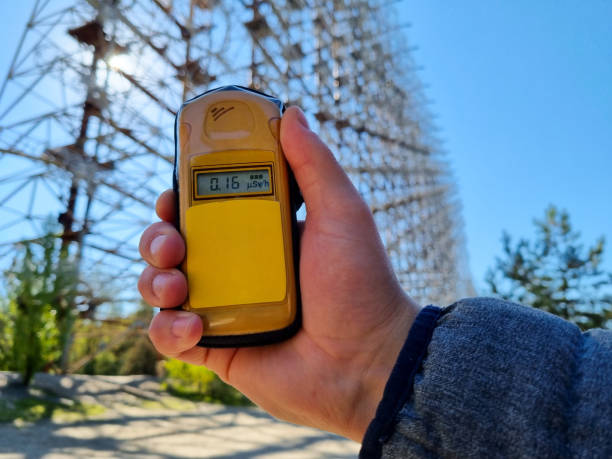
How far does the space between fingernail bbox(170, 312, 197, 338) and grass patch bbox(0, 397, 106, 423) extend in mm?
3071

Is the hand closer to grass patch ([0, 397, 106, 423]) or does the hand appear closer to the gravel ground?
the gravel ground

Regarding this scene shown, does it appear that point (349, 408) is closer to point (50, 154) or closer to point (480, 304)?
point (480, 304)

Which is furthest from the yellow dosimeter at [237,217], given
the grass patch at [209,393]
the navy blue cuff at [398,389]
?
the grass patch at [209,393]

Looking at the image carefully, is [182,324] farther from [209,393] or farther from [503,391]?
[209,393]

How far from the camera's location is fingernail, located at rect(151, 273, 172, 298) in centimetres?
89

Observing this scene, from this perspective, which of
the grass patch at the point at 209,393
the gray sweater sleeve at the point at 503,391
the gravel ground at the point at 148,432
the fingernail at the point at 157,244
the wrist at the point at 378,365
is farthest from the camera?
the grass patch at the point at 209,393

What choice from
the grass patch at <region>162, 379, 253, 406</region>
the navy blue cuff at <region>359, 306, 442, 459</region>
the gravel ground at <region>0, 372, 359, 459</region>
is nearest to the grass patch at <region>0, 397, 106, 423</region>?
the gravel ground at <region>0, 372, 359, 459</region>

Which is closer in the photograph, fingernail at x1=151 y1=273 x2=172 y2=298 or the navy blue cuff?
the navy blue cuff

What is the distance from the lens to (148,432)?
11.3ft

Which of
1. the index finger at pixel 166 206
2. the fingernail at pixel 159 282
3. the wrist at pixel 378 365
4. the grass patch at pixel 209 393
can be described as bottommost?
the grass patch at pixel 209 393

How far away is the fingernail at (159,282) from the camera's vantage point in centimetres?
89

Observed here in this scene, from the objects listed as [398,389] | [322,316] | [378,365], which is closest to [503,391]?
[398,389]

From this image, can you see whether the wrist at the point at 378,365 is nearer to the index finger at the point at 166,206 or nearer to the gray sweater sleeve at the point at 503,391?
the gray sweater sleeve at the point at 503,391

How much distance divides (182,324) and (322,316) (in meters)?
0.27
